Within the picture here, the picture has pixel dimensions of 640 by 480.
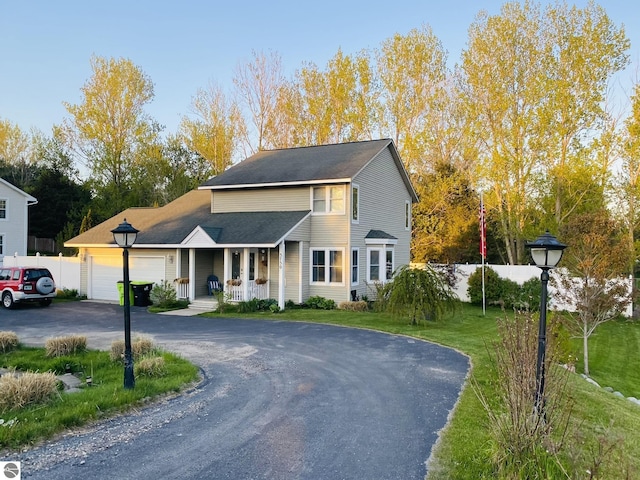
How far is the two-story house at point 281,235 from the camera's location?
18.8 metres

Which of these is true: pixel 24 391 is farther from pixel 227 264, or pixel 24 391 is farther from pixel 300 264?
pixel 300 264

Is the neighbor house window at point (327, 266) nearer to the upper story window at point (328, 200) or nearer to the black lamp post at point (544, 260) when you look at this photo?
the upper story window at point (328, 200)

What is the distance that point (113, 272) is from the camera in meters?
21.6

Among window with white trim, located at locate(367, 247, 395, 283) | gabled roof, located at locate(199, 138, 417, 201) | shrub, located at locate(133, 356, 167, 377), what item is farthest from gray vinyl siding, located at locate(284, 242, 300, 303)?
shrub, located at locate(133, 356, 167, 377)

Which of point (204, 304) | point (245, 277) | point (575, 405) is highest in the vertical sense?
point (245, 277)

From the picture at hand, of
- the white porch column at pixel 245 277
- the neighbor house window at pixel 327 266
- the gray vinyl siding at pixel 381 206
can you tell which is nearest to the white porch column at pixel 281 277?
the white porch column at pixel 245 277

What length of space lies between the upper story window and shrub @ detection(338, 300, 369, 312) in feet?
12.1

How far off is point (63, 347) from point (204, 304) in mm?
8895

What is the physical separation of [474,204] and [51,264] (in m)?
24.3

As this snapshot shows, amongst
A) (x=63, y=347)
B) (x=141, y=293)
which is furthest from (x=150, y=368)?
(x=141, y=293)

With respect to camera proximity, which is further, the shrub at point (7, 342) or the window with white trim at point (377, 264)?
the window with white trim at point (377, 264)

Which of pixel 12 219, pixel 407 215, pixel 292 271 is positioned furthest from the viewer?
Result: pixel 12 219

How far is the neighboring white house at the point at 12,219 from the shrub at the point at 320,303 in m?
22.0

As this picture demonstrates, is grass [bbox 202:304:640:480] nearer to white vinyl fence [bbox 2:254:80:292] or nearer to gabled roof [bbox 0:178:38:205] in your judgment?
white vinyl fence [bbox 2:254:80:292]
